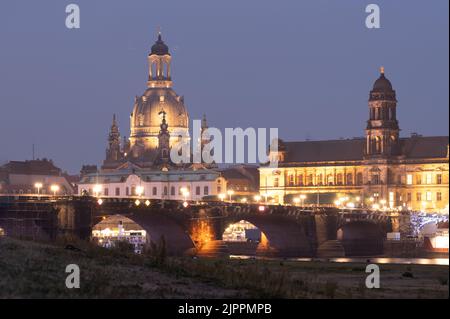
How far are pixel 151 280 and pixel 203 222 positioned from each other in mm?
70700

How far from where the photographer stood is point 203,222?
130m

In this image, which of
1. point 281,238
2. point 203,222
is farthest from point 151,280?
point 281,238

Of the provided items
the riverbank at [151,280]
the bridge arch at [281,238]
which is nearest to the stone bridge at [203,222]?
the bridge arch at [281,238]

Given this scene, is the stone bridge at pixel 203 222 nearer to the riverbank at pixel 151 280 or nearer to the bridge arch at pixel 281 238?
the bridge arch at pixel 281 238

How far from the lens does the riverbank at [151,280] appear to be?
171ft

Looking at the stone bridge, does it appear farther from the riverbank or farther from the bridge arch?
the riverbank

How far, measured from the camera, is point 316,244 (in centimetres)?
14012

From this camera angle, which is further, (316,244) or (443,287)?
(316,244)

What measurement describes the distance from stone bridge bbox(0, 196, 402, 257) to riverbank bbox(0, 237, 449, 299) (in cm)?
2752

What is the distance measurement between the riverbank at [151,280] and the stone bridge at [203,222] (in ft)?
90.3
